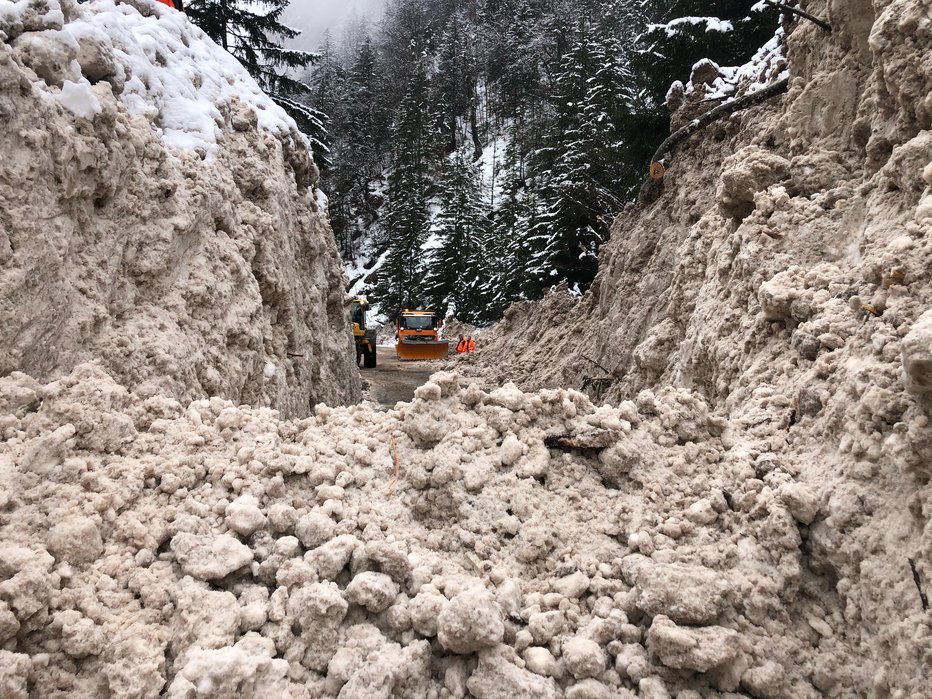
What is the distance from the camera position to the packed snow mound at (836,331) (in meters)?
2.05

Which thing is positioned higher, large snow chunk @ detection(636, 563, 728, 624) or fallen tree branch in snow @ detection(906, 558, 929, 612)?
fallen tree branch in snow @ detection(906, 558, 929, 612)

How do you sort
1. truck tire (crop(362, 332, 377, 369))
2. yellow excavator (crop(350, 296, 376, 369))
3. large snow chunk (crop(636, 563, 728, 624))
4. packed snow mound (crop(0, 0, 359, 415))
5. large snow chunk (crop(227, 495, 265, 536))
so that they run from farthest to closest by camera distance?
truck tire (crop(362, 332, 377, 369))
yellow excavator (crop(350, 296, 376, 369))
packed snow mound (crop(0, 0, 359, 415))
large snow chunk (crop(227, 495, 265, 536))
large snow chunk (crop(636, 563, 728, 624))

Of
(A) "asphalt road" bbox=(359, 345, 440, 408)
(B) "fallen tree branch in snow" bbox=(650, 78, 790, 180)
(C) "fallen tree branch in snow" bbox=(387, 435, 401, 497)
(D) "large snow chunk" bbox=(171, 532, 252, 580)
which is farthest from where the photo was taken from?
(A) "asphalt road" bbox=(359, 345, 440, 408)

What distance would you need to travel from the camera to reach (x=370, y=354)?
2220cm

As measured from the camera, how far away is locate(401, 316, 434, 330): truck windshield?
26.3m

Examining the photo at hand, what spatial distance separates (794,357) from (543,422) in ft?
6.08

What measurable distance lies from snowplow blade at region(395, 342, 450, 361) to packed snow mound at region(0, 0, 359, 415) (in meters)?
17.6

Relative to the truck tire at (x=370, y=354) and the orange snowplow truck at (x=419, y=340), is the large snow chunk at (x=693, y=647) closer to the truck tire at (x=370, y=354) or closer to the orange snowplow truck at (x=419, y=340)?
the truck tire at (x=370, y=354)

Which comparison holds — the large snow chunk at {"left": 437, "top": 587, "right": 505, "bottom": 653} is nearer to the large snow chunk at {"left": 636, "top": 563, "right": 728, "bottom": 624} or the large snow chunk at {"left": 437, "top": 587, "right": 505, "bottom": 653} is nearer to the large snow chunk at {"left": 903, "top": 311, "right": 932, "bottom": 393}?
the large snow chunk at {"left": 636, "top": 563, "right": 728, "bottom": 624}

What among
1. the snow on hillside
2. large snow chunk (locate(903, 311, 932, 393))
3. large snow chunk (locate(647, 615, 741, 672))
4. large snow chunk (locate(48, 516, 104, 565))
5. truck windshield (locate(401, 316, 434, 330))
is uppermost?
the snow on hillside

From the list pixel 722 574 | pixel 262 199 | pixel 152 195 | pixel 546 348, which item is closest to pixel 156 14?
pixel 262 199

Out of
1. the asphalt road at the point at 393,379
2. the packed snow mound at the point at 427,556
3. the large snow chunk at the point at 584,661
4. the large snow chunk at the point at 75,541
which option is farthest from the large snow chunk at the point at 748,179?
the asphalt road at the point at 393,379

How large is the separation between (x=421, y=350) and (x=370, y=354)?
4060 millimetres

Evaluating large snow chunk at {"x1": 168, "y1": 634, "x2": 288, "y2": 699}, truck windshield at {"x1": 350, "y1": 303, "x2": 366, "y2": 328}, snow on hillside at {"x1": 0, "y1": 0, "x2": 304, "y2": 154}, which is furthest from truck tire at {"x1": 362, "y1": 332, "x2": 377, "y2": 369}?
large snow chunk at {"x1": 168, "y1": 634, "x2": 288, "y2": 699}
